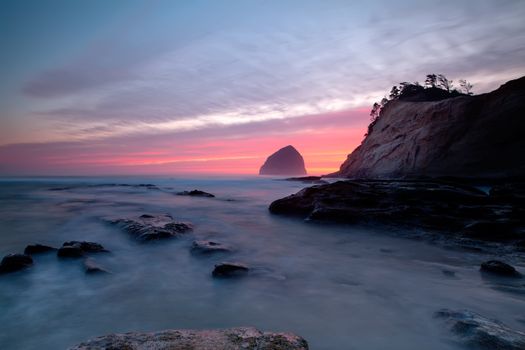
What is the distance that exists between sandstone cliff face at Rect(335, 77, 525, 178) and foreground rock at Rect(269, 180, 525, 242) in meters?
14.8

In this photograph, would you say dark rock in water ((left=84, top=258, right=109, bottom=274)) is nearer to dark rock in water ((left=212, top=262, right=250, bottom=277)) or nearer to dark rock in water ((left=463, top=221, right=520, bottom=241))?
dark rock in water ((left=212, top=262, right=250, bottom=277))

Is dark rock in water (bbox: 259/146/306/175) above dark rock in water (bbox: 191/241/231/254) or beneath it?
above

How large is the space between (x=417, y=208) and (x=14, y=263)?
936 centimetres

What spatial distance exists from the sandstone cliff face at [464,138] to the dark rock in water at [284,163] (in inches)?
5763

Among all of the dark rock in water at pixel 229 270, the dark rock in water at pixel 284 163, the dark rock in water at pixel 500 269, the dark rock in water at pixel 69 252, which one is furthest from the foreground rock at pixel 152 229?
the dark rock in water at pixel 284 163

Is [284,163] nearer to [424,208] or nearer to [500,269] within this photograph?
[424,208]

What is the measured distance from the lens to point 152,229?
7449 millimetres

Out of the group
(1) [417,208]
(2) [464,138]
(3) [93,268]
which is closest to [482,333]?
(3) [93,268]

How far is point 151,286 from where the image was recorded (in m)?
4.40

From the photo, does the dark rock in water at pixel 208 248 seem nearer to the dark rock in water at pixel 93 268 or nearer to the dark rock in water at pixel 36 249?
the dark rock in water at pixel 93 268

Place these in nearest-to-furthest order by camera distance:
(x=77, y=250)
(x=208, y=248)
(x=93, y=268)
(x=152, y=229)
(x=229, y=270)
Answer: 1. (x=229, y=270)
2. (x=93, y=268)
3. (x=77, y=250)
4. (x=208, y=248)
5. (x=152, y=229)

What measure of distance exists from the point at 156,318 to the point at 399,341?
103 inches

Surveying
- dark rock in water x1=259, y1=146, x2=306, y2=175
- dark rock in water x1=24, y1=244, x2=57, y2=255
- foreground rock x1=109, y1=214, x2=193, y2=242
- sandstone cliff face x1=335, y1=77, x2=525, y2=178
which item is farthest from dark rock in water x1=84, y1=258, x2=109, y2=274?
dark rock in water x1=259, y1=146, x2=306, y2=175

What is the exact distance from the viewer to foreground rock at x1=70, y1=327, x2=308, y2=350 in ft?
6.34
